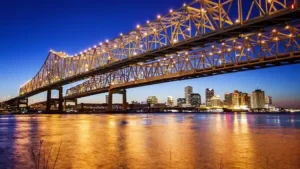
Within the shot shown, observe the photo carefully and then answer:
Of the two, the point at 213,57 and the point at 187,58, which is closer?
the point at 213,57

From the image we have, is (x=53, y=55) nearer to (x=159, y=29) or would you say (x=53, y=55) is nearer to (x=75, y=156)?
(x=159, y=29)

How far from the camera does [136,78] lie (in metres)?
102

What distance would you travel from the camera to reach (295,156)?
1052 centimetres

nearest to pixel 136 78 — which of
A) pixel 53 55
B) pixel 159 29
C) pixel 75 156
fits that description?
pixel 53 55

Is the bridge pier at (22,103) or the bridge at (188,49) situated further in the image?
the bridge pier at (22,103)

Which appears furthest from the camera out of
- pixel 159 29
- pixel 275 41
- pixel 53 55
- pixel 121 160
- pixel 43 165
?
pixel 53 55

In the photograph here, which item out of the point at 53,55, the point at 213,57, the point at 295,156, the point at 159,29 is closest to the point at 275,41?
the point at 213,57

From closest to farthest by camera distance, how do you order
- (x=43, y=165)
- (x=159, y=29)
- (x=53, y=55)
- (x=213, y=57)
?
(x=43, y=165), (x=159, y=29), (x=213, y=57), (x=53, y=55)

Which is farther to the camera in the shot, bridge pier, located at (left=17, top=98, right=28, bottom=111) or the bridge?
bridge pier, located at (left=17, top=98, right=28, bottom=111)

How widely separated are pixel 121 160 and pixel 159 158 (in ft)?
4.10

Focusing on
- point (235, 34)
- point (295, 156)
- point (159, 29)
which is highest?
point (159, 29)

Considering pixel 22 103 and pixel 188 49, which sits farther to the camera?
pixel 22 103

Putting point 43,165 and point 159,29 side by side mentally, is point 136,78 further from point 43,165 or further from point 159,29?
point 43,165

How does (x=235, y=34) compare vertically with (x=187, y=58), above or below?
below
